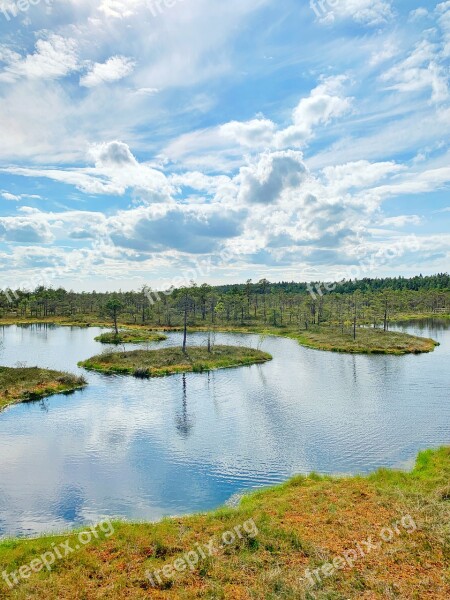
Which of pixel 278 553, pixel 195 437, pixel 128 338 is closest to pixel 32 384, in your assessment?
pixel 195 437

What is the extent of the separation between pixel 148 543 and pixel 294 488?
1209 centimetres

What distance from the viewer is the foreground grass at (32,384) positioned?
188 ft

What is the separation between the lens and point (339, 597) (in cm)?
1777

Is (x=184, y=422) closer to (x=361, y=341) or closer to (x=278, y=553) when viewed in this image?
(x=278, y=553)

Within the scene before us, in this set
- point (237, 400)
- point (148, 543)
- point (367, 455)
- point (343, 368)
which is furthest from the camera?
point (343, 368)

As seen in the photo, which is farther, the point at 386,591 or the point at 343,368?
the point at 343,368

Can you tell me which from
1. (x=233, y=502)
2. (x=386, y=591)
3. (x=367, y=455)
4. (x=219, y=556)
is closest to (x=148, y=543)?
(x=219, y=556)

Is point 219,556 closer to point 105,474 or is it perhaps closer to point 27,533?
point 27,533

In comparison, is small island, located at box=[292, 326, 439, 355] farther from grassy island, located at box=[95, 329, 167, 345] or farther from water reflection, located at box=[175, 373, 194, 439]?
water reflection, located at box=[175, 373, 194, 439]

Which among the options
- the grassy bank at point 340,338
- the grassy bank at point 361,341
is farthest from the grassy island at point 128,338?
the grassy bank at point 361,341

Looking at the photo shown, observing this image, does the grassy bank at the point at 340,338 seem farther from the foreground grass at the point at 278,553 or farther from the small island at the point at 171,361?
the foreground grass at the point at 278,553

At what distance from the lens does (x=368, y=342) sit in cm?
10538

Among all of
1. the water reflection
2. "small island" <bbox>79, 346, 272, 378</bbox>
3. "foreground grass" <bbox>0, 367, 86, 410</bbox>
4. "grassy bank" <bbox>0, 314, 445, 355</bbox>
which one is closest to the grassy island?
"grassy bank" <bbox>0, 314, 445, 355</bbox>

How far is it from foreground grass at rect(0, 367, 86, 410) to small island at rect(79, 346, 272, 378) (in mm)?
10337
